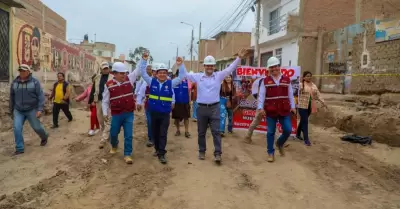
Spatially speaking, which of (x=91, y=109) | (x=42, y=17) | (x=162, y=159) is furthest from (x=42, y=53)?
(x=162, y=159)

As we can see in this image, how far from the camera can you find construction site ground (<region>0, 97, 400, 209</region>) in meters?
4.48

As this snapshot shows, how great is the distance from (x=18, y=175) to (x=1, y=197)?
1.12 m

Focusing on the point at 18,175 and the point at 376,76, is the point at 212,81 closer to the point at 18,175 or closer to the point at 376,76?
the point at 18,175

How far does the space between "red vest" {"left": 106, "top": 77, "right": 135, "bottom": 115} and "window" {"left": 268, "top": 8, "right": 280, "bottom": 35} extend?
780 inches

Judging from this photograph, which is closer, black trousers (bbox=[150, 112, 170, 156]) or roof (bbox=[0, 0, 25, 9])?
black trousers (bbox=[150, 112, 170, 156])

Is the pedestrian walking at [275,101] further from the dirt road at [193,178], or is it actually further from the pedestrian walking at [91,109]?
the pedestrian walking at [91,109]

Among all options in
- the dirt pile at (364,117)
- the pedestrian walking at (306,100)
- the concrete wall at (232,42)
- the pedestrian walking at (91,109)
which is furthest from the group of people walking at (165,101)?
the concrete wall at (232,42)

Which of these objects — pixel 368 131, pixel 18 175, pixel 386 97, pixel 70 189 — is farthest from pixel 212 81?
pixel 386 97

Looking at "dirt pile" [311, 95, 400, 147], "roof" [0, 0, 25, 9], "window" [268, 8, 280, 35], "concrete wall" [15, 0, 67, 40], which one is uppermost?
"window" [268, 8, 280, 35]

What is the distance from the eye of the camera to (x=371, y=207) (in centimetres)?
→ 449

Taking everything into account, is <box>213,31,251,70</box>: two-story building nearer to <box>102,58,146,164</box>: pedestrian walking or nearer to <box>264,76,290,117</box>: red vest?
<box>264,76,290,117</box>: red vest

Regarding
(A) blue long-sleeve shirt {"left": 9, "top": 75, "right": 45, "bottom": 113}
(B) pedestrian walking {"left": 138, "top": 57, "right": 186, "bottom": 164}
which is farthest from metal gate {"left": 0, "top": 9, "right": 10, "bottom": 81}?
(B) pedestrian walking {"left": 138, "top": 57, "right": 186, "bottom": 164}

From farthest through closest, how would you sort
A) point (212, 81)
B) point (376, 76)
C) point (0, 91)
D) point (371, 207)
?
point (376, 76)
point (0, 91)
point (212, 81)
point (371, 207)

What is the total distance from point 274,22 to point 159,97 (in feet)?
68.8
